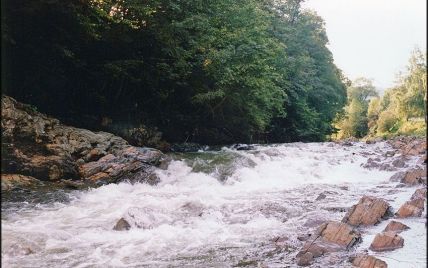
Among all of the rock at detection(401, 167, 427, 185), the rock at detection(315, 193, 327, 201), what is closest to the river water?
the rock at detection(315, 193, 327, 201)

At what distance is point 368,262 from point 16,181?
28.0ft

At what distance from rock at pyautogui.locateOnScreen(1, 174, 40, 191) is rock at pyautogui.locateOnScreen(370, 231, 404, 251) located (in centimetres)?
811

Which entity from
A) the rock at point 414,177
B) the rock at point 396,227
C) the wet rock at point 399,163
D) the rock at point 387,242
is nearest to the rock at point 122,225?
the rock at point 387,242

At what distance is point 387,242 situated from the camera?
19.4 ft

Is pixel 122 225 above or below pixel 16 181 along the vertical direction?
below

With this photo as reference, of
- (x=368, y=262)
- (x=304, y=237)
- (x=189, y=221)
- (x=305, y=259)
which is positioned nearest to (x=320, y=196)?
(x=304, y=237)

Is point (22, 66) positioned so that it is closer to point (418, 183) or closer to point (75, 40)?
point (75, 40)

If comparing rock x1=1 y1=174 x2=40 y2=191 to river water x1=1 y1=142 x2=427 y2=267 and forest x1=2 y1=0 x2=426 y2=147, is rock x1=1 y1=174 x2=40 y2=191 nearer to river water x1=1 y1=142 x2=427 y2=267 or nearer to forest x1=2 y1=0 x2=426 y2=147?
river water x1=1 y1=142 x2=427 y2=267

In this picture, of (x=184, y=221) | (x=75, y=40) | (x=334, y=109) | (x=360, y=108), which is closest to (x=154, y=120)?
(x=75, y=40)

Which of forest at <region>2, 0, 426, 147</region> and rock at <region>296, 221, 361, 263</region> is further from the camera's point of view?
forest at <region>2, 0, 426, 147</region>

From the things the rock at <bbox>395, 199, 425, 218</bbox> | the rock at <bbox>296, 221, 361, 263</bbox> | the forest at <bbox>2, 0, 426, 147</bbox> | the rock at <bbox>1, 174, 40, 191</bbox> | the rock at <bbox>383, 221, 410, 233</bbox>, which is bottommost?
the rock at <bbox>1, 174, 40, 191</bbox>

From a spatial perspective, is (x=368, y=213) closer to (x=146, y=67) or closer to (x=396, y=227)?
(x=396, y=227)

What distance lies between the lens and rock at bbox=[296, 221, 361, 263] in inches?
231

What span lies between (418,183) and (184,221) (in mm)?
7135
